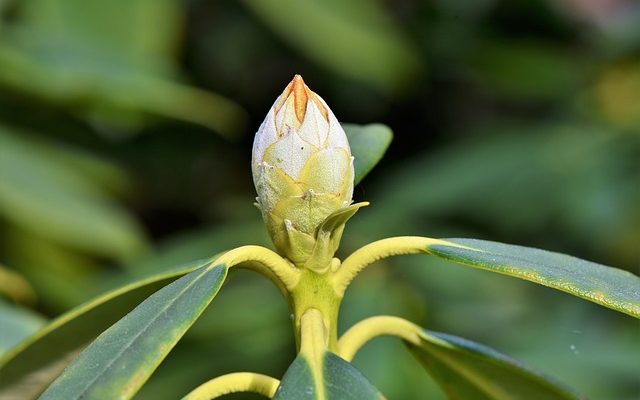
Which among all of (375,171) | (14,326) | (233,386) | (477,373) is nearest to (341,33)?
(375,171)

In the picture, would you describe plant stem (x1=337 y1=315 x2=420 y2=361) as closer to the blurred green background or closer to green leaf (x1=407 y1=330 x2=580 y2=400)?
green leaf (x1=407 y1=330 x2=580 y2=400)

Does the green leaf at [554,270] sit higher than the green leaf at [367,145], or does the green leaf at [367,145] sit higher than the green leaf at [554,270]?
the green leaf at [367,145]

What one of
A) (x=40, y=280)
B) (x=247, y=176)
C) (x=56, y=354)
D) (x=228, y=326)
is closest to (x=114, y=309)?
(x=56, y=354)

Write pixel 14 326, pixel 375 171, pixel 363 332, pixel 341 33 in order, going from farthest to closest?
pixel 375 171 < pixel 341 33 < pixel 14 326 < pixel 363 332

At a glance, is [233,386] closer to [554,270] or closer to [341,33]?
[554,270]

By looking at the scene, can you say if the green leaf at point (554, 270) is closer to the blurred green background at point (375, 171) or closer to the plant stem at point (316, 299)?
the plant stem at point (316, 299)

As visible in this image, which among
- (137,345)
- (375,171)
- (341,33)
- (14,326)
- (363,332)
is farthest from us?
(375,171)

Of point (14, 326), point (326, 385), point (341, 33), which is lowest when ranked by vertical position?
point (326, 385)

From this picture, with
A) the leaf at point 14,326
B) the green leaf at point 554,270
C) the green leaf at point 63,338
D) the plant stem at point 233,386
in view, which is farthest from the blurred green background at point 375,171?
the green leaf at point 554,270
